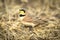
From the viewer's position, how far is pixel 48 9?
3.30 m

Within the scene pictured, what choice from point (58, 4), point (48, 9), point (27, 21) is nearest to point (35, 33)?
point (27, 21)

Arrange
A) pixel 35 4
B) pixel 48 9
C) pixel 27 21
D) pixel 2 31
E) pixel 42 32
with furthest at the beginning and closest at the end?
pixel 35 4
pixel 48 9
pixel 27 21
pixel 42 32
pixel 2 31

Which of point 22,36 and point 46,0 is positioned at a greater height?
point 46,0

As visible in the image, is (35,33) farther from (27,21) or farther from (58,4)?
(58,4)

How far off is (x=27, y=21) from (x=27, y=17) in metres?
0.09

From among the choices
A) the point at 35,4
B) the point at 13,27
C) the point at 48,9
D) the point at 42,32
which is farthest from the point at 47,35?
the point at 35,4

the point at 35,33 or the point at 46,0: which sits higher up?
the point at 46,0

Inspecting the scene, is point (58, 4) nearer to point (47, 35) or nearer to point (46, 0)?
point (46, 0)

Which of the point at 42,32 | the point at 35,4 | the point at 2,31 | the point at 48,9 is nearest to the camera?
the point at 2,31

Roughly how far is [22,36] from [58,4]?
1.48m

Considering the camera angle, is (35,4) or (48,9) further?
(35,4)

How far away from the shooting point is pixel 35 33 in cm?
234

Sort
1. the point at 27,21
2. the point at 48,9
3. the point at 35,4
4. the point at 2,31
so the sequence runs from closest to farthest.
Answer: the point at 2,31 → the point at 27,21 → the point at 48,9 → the point at 35,4

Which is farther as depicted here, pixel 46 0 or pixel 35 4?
pixel 35 4
